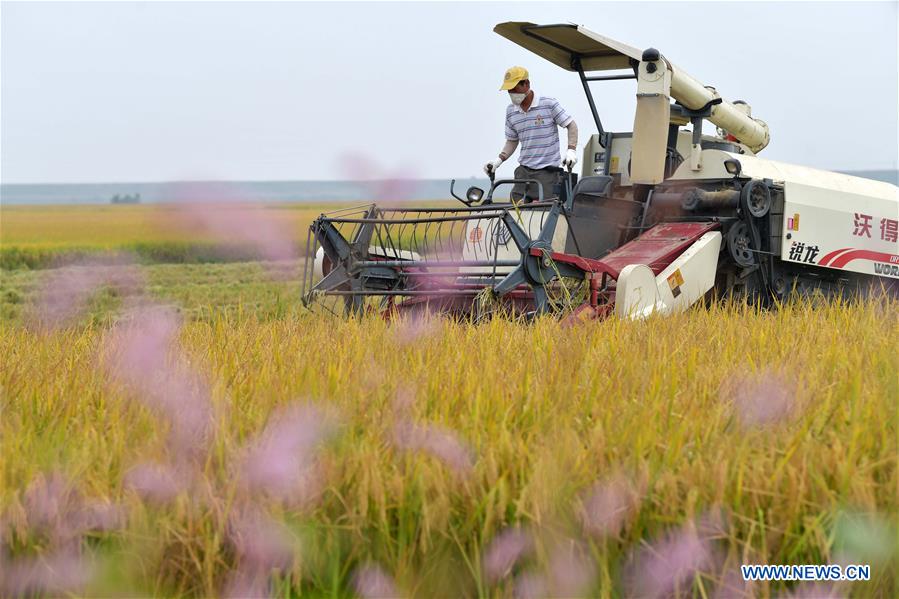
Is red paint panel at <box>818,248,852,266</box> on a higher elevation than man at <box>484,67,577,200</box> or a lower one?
lower

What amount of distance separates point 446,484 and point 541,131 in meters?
5.12

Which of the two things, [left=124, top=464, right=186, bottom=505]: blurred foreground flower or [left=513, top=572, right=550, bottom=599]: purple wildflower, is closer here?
[left=513, top=572, right=550, bottom=599]: purple wildflower

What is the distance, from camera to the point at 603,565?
7.39 ft

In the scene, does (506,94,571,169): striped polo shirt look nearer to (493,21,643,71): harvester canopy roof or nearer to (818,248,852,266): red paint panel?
(493,21,643,71): harvester canopy roof

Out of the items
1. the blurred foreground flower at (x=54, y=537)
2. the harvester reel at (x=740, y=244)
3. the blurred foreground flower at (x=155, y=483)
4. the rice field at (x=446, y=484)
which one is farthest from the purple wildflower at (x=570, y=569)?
the harvester reel at (x=740, y=244)

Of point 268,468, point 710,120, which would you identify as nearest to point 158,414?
point 268,468

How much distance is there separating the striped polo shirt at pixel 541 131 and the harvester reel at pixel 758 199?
1291mm

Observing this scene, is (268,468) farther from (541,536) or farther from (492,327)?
(492,327)

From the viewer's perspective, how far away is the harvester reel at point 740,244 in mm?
6836

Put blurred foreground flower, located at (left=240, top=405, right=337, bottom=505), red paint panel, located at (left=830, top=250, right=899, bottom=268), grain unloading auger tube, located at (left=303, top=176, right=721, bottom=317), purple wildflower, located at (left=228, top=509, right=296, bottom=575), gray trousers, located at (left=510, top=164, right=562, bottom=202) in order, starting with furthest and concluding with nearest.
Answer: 1. red paint panel, located at (left=830, top=250, right=899, bottom=268)
2. gray trousers, located at (left=510, top=164, right=562, bottom=202)
3. grain unloading auger tube, located at (left=303, top=176, right=721, bottom=317)
4. blurred foreground flower, located at (left=240, top=405, right=337, bottom=505)
5. purple wildflower, located at (left=228, top=509, right=296, bottom=575)

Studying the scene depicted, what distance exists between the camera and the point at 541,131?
7.25 meters

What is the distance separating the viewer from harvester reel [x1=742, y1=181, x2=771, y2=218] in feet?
22.6

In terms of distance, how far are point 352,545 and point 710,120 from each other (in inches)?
249

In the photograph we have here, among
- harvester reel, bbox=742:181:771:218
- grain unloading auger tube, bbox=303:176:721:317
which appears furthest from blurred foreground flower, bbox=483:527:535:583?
harvester reel, bbox=742:181:771:218
